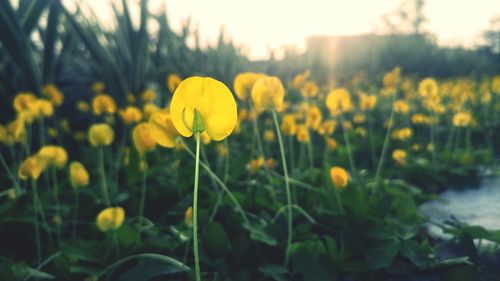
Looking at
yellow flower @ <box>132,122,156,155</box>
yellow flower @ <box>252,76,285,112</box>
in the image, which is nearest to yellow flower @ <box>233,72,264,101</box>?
yellow flower @ <box>252,76,285,112</box>

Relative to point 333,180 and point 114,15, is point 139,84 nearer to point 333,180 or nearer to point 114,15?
point 114,15

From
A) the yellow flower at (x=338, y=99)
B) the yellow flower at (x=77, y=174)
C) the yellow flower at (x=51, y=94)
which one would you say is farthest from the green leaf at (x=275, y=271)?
the yellow flower at (x=51, y=94)

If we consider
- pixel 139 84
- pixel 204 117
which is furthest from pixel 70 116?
pixel 204 117

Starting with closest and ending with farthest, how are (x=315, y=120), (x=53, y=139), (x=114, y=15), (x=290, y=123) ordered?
(x=290, y=123)
(x=315, y=120)
(x=53, y=139)
(x=114, y=15)

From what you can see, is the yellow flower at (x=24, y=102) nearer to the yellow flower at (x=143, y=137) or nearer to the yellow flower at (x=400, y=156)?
the yellow flower at (x=143, y=137)

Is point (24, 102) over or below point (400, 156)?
over

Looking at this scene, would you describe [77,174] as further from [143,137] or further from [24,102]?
[24,102]

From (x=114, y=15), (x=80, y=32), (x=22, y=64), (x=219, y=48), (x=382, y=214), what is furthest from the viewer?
(x=219, y=48)

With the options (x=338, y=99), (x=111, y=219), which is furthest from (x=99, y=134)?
(x=338, y=99)
